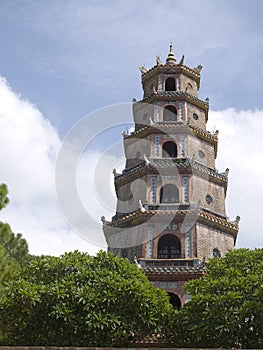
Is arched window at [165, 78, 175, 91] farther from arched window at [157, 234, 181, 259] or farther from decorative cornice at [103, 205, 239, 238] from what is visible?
arched window at [157, 234, 181, 259]

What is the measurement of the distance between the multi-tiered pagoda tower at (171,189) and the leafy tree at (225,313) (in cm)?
444

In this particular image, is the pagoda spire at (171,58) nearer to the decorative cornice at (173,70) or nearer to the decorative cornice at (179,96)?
the decorative cornice at (173,70)

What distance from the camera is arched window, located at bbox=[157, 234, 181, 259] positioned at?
23.5m

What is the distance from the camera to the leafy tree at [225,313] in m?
15.1

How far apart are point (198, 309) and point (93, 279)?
3.71 m

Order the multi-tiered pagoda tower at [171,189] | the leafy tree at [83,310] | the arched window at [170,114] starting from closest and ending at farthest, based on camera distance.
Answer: the leafy tree at [83,310]
the multi-tiered pagoda tower at [171,189]
the arched window at [170,114]

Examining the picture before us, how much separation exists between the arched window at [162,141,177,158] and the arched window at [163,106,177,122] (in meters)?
1.77

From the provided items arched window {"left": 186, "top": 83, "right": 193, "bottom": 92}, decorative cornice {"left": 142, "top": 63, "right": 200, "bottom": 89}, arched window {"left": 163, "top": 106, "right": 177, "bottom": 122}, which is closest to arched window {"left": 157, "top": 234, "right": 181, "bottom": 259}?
arched window {"left": 163, "top": 106, "right": 177, "bottom": 122}

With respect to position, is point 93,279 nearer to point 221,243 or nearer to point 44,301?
point 44,301

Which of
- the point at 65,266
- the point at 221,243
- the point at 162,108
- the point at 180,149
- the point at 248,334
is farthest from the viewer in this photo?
the point at 162,108

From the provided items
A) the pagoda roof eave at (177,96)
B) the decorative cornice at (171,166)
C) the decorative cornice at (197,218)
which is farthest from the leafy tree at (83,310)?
the pagoda roof eave at (177,96)

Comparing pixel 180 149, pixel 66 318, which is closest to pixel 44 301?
pixel 66 318

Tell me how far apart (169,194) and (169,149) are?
336 centimetres

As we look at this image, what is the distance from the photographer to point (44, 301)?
53.6ft
